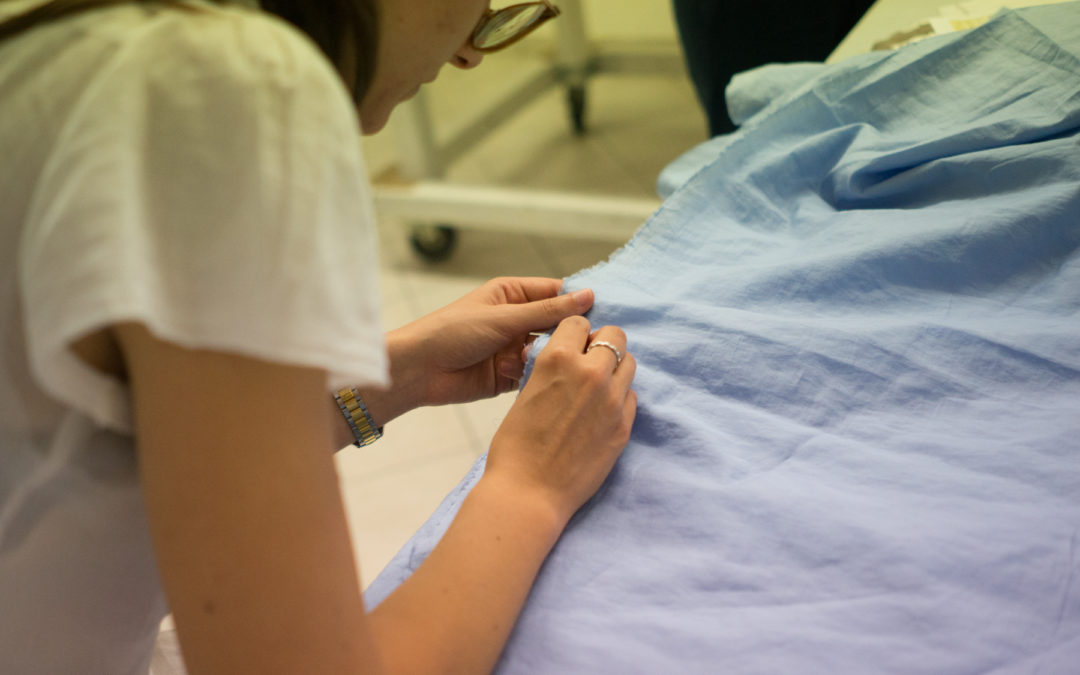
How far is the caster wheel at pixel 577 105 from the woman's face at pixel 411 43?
2.28m

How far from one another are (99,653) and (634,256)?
21.4 inches

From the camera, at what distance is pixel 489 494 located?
0.59 m

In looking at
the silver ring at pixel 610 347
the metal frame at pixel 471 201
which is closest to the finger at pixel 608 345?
the silver ring at pixel 610 347

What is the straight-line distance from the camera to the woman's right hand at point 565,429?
0.62m

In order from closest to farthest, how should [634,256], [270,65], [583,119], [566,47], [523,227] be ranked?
1. [270,65]
2. [634,256]
3. [523,227]
4. [566,47]
5. [583,119]

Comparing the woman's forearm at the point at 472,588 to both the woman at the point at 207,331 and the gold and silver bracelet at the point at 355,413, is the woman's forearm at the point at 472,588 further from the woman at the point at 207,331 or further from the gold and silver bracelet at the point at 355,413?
the gold and silver bracelet at the point at 355,413

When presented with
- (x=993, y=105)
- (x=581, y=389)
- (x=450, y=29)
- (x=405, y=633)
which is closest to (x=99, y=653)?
(x=405, y=633)

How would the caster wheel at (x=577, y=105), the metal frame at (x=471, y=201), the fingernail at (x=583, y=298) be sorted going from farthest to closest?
the caster wheel at (x=577, y=105)
the metal frame at (x=471, y=201)
the fingernail at (x=583, y=298)

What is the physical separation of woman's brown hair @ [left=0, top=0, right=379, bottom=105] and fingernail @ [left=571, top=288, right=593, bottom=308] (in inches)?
12.0

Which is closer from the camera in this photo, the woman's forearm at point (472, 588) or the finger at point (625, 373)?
the woman's forearm at point (472, 588)

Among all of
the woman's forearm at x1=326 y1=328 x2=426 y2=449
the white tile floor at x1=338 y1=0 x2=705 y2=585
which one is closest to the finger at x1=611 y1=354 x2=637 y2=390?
the woman's forearm at x1=326 y1=328 x2=426 y2=449

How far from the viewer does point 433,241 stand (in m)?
2.32

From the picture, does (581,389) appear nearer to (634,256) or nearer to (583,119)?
(634,256)

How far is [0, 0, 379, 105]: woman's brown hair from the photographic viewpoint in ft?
1.42
